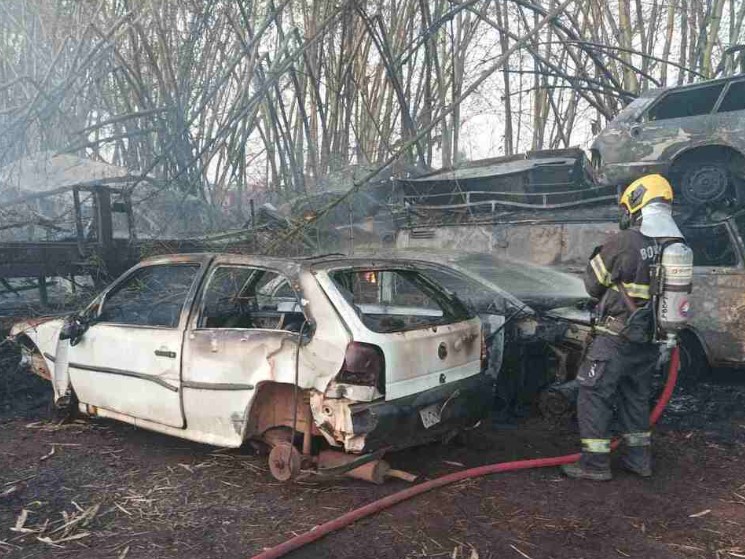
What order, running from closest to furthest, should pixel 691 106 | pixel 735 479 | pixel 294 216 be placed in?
pixel 735 479, pixel 691 106, pixel 294 216

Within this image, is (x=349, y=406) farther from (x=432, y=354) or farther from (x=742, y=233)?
(x=742, y=233)

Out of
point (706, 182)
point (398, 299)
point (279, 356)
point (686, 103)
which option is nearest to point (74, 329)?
point (279, 356)

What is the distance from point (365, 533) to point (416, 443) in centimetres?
69

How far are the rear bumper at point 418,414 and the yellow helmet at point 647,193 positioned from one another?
57.7 inches

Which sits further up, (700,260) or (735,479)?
(700,260)

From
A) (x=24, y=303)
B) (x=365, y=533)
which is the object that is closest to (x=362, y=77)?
(x=24, y=303)

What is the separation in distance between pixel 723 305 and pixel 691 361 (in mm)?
639

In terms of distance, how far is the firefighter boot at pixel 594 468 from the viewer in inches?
150

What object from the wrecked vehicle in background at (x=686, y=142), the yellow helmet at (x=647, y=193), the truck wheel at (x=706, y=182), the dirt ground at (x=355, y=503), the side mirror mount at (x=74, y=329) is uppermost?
the wrecked vehicle in background at (x=686, y=142)

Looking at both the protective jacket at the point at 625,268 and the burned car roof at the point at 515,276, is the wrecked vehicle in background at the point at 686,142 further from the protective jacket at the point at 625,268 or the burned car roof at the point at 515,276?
the protective jacket at the point at 625,268

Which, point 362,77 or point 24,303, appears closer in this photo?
point 24,303

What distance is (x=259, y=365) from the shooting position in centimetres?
357

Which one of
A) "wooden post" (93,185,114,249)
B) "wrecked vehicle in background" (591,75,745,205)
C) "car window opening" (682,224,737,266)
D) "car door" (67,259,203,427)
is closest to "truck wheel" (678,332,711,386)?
"car window opening" (682,224,737,266)

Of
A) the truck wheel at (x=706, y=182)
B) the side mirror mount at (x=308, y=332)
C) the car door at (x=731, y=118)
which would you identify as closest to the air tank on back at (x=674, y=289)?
the side mirror mount at (x=308, y=332)
